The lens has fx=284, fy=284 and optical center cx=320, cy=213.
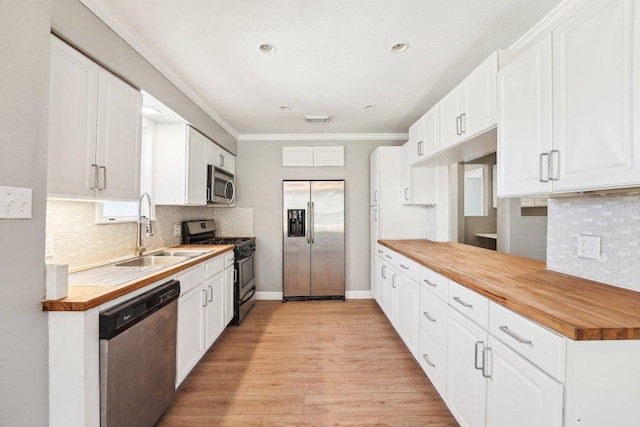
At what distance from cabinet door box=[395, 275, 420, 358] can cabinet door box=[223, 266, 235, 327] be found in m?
1.74

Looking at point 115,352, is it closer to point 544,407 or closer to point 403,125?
point 544,407

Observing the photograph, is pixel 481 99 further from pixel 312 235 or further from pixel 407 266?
pixel 312 235

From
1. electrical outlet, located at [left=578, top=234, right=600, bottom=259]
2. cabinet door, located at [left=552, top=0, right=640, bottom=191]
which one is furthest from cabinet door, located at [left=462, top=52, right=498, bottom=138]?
electrical outlet, located at [left=578, top=234, right=600, bottom=259]

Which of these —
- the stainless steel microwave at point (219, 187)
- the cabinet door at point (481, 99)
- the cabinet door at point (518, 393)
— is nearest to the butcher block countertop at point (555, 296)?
the cabinet door at point (518, 393)

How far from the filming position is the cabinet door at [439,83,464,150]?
83.0 inches

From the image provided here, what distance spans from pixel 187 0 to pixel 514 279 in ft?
7.68

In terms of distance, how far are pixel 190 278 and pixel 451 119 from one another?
93.6 inches

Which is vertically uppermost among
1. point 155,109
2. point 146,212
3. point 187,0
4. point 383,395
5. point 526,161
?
point 187,0

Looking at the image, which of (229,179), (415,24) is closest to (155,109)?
(229,179)

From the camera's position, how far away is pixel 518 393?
1.11 m

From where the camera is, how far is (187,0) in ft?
5.18

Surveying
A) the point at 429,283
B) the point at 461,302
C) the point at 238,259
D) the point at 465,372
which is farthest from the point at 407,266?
the point at 238,259

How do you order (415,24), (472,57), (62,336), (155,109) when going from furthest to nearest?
(155,109)
(472,57)
(415,24)
(62,336)

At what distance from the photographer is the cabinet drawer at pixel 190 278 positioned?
2035 millimetres
